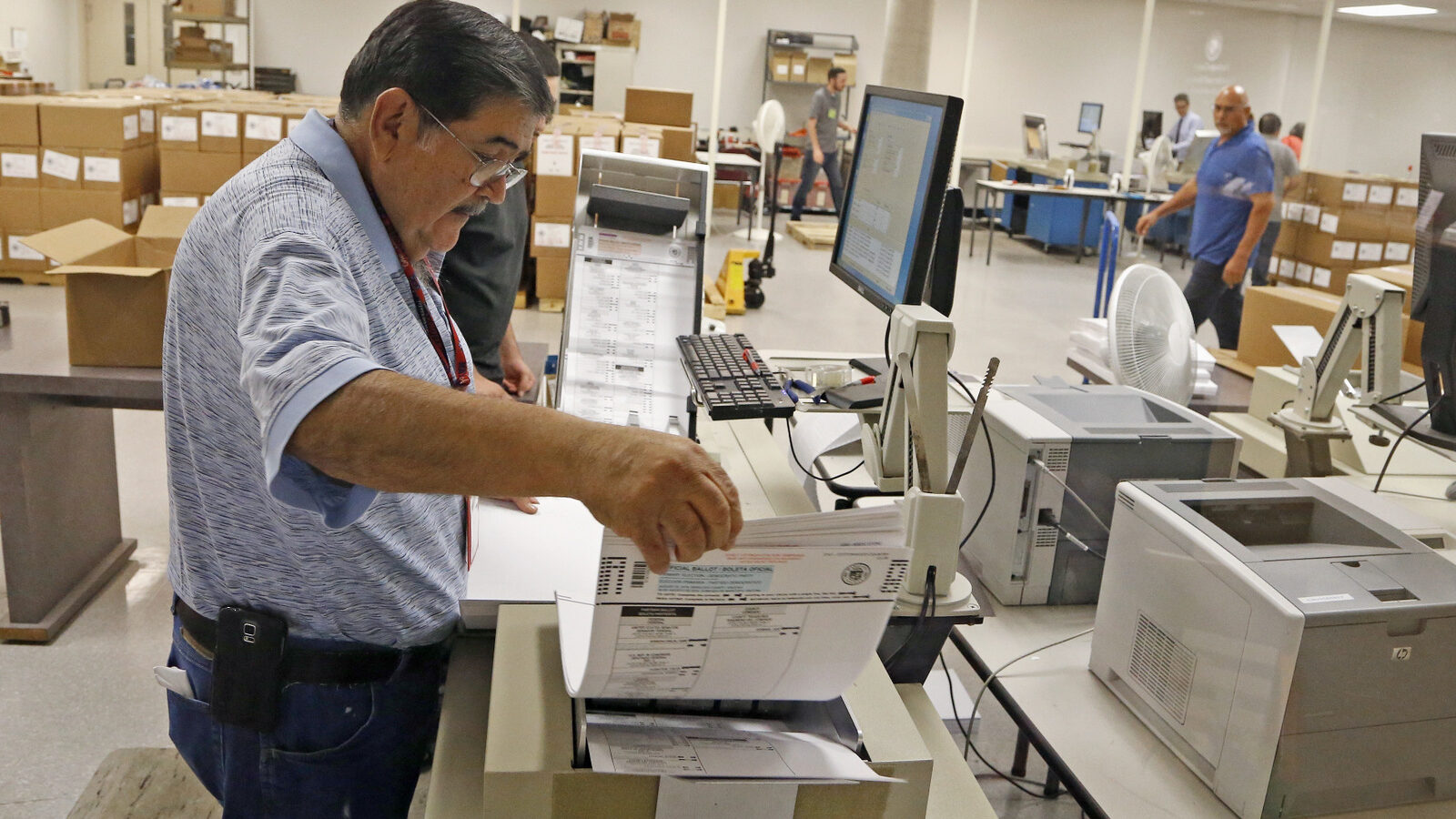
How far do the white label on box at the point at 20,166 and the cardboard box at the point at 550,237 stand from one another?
9.00ft

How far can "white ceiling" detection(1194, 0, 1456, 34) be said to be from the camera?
7793 mm

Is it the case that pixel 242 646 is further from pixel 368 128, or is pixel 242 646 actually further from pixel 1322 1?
pixel 1322 1

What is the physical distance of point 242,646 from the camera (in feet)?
3.54

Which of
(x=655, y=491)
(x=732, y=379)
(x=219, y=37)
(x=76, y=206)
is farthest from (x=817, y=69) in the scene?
(x=655, y=491)

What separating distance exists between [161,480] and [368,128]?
3.25 metres

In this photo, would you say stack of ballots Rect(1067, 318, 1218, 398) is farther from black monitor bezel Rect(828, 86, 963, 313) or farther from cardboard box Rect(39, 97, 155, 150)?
cardboard box Rect(39, 97, 155, 150)

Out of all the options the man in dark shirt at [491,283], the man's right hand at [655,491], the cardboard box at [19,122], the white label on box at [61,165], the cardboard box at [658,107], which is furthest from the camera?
the cardboard box at [658,107]

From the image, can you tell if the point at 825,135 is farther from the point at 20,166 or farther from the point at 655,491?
the point at 655,491

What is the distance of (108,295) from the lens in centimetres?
242

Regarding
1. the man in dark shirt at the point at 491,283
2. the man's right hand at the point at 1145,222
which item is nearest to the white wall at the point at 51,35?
the man in dark shirt at the point at 491,283

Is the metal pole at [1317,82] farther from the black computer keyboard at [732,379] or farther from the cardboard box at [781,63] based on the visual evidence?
the black computer keyboard at [732,379]

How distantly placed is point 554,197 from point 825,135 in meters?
4.39

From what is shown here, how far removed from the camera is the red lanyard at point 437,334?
3.44 ft

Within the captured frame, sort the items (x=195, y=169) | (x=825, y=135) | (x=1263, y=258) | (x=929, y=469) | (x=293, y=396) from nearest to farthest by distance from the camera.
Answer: (x=293, y=396) < (x=929, y=469) < (x=195, y=169) < (x=1263, y=258) < (x=825, y=135)
